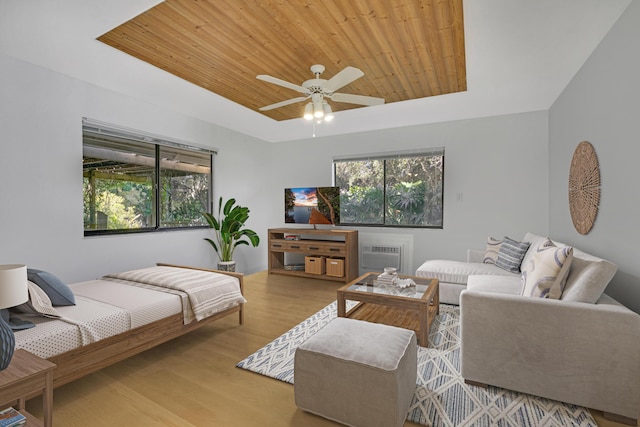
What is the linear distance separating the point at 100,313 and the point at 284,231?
3.37 meters

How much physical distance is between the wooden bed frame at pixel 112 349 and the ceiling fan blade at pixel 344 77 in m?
2.27

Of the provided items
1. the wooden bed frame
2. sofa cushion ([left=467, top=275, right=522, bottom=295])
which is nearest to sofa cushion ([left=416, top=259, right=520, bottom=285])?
sofa cushion ([left=467, top=275, right=522, bottom=295])

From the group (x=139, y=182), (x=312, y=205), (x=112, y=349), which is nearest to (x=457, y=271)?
(x=312, y=205)

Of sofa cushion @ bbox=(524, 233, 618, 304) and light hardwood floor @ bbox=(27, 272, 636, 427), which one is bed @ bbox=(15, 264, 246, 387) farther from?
sofa cushion @ bbox=(524, 233, 618, 304)

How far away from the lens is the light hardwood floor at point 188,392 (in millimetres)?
1702

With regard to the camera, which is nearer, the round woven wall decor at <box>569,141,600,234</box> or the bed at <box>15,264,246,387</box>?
the bed at <box>15,264,246,387</box>

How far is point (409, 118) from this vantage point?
4.53m

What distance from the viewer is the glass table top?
280 centimetres

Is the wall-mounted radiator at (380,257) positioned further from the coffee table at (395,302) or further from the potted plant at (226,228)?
the potted plant at (226,228)

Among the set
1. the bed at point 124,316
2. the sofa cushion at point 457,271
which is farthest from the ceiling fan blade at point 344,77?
the sofa cushion at point 457,271

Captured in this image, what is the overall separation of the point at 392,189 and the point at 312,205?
1.35 metres

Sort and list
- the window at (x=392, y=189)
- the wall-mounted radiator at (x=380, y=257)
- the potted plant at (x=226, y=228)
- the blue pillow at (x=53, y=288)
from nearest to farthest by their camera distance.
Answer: the blue pillow at (x=53, y=288)
the potted plant at (x=226, y=228)
the window at (x=392, y=189)
the wall-mounted radiator at (x=380, y=257)

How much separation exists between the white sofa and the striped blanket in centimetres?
198

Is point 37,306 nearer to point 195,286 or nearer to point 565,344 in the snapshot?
point 195,286
